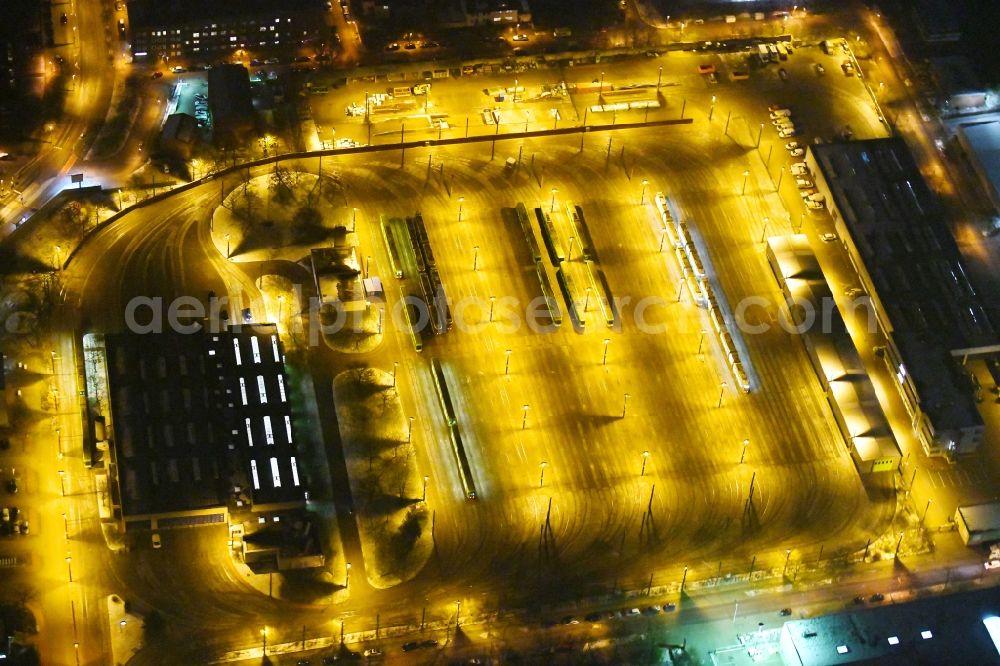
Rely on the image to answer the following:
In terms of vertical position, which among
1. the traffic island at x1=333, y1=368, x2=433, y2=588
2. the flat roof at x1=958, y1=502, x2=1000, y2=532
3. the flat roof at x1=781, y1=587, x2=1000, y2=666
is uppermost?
the traffic island at x1=333, y1=368, x2=433, y2=588

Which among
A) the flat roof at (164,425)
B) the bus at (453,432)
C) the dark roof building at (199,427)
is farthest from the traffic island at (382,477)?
the flat roof at (164,425)

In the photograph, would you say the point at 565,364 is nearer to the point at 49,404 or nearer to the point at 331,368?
the point at 331,368

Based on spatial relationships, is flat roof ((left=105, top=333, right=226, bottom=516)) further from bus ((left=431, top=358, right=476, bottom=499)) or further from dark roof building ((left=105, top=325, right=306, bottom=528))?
bus ((left=431, top=358, right=476, bottom=499))

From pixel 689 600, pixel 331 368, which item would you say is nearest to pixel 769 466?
pixel 689 600

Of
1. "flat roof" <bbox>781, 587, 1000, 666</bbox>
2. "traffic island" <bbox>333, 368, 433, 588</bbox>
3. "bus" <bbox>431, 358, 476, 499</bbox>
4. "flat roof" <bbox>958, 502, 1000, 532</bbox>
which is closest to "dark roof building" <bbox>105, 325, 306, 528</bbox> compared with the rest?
"traffic island" <bbox>333, 368, 433, 588</bbox>

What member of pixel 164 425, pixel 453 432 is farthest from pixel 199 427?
pixel 453 432

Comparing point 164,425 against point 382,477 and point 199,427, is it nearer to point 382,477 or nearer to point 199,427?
point 199,427
